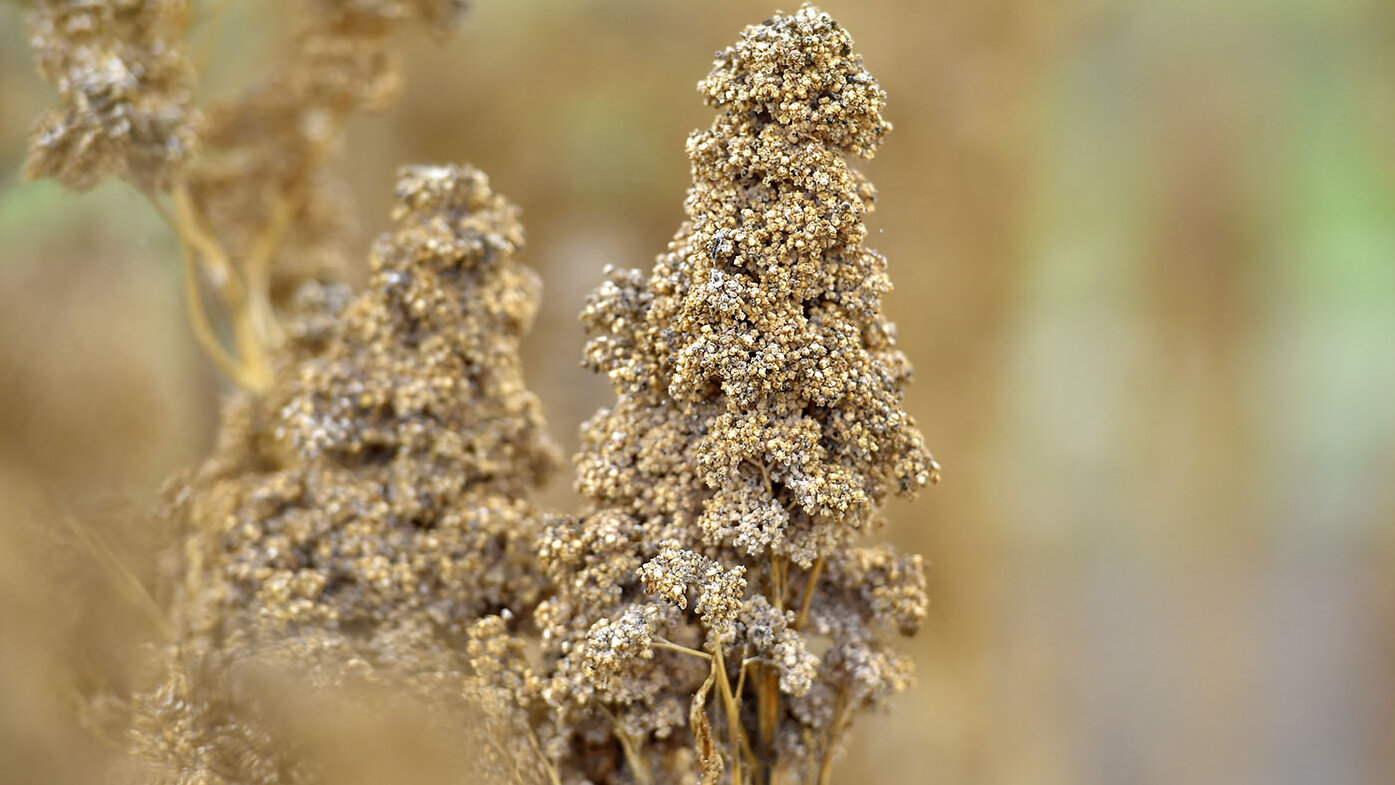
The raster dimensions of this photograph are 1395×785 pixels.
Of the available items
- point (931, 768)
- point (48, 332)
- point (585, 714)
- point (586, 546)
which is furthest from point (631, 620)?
point (931, 768)

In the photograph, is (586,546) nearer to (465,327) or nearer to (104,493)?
(465,327)

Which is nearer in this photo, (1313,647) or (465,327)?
(465,327)

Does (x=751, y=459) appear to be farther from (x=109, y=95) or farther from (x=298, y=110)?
(x=298, y=110)

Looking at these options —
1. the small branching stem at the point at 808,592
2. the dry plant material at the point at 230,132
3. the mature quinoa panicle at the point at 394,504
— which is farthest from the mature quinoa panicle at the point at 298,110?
the small branching stem at the point at 808,592

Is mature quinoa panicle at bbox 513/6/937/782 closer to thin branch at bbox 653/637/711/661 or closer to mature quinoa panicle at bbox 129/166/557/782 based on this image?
thin branch at bbox 653/637/711/661

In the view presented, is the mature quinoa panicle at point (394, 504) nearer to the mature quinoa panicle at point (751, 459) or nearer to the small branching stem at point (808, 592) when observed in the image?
the mature quinoa panicle at point (751, 459)

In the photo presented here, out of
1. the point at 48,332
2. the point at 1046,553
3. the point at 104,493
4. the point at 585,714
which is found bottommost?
the point at 585,714

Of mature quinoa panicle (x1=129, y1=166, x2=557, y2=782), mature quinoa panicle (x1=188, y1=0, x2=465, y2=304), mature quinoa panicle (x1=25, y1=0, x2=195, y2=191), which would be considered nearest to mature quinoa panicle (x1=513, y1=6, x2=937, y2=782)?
mature quinoa panicle (x1=129, y1=166, x2=557, y2=782)
